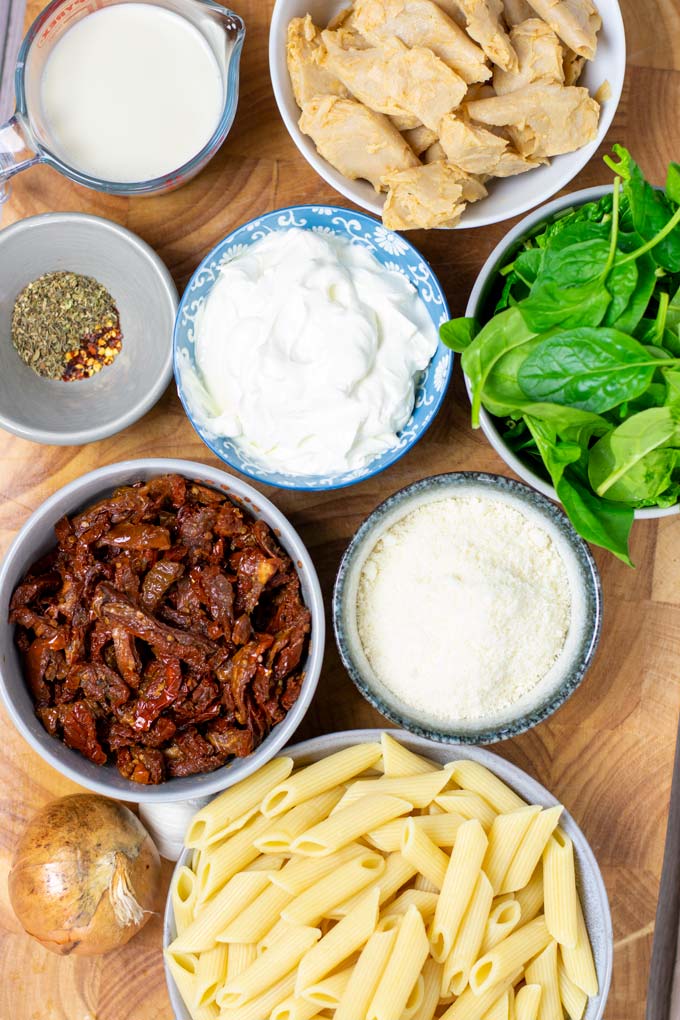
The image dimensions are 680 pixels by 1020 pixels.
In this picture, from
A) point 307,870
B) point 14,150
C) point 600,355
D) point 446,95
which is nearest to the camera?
point 600,355

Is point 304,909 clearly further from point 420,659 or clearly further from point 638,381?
point 638,381

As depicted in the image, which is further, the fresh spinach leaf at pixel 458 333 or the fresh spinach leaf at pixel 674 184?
the fresh spinach leaf at pixel 458 333

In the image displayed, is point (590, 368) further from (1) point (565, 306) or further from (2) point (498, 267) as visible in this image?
(2) point (498, 267)

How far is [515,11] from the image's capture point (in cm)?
154

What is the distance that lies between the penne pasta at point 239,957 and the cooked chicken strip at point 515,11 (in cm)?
153

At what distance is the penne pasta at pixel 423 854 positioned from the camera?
1555 mm

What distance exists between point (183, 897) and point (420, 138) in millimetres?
1309

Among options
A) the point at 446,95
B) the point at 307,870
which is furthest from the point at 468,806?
the point at 446,95

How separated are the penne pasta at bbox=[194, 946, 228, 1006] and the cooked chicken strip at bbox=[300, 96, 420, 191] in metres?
1.28

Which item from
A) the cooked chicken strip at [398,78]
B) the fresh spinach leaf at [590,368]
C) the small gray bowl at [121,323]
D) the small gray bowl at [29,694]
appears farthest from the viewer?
the small gray bowl at [121,323]

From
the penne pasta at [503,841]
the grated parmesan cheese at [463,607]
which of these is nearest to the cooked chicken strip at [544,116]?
the grated parmesan cheese at [463,607]

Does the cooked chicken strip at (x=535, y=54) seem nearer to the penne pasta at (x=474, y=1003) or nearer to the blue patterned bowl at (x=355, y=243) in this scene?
the blue patterned bowl at (x=355, y=243)

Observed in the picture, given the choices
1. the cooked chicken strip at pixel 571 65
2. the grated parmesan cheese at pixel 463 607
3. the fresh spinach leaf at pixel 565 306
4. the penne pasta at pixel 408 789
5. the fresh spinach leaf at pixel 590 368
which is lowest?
the penne pasta at pixel 408 789

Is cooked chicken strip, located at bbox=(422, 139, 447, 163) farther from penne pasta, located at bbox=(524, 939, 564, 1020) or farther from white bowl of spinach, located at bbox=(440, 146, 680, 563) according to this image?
penne pasta, located at bbox=(524, 939, 564, 1020)
